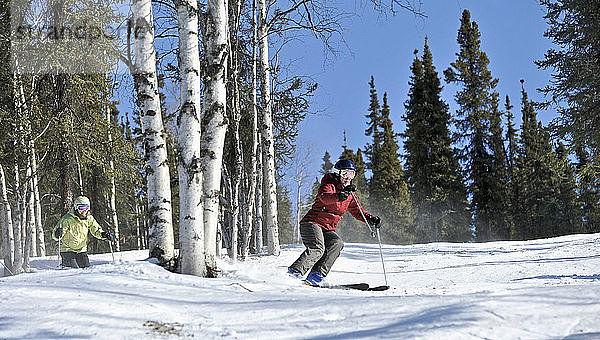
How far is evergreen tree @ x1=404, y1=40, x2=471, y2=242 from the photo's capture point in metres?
28.6

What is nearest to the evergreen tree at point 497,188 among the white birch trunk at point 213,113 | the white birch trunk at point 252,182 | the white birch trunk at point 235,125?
the white birch trunk at point 252,182

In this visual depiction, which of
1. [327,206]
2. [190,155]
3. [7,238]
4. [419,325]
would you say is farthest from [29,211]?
[419,325]

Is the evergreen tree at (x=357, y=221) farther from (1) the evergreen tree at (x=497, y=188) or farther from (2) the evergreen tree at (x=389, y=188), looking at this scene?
(1) the evergreen tree at (x=497, y=188)

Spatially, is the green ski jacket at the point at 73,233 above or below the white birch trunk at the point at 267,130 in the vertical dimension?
below

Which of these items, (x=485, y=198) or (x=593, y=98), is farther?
(x=485, y=198)

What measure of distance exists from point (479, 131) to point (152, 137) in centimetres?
2745

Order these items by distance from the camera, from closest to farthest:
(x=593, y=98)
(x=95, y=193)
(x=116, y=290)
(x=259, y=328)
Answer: (x=259, y=328) < (x=116, y=290) < (x=593, y=98) < (x=95, y=193)

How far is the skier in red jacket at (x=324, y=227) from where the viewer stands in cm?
609

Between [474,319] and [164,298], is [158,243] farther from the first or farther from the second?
[474,319]

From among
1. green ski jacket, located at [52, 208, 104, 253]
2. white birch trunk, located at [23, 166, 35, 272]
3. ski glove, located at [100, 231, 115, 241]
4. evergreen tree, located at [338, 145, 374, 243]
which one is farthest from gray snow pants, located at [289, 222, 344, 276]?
evergreen tree, located at [338, 145, 374, 243]

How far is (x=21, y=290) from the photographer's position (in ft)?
12.1

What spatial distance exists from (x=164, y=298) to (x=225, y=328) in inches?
36.9

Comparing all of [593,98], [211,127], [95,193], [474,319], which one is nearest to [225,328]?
[474,319]

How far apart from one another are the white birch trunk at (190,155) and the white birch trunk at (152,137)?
0.50 m
